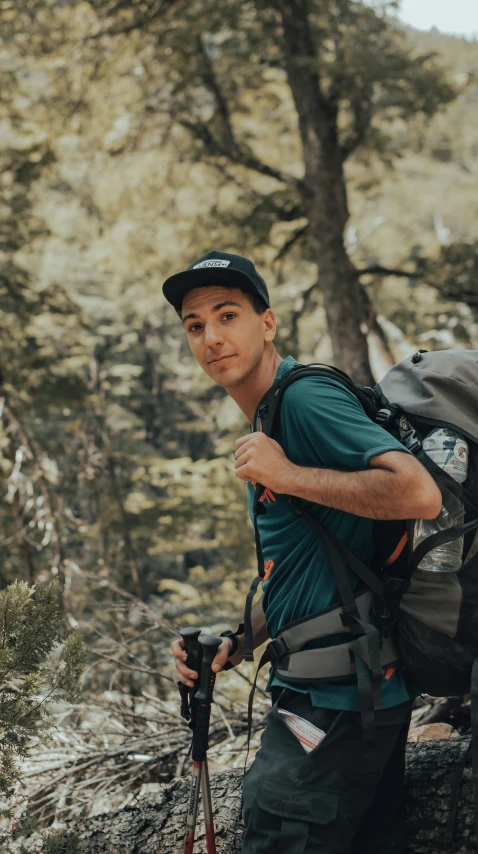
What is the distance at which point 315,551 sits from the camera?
2080 millimetres

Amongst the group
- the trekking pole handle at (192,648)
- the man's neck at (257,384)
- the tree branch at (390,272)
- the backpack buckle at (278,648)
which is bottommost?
the backpack buckle at (278,648)

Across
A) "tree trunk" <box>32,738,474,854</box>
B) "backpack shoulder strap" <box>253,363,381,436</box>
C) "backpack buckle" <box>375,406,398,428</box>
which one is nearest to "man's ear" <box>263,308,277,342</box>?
"backpack shoulder strap" <box>253,363,381,436</box>

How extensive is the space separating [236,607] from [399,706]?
27.1 feet

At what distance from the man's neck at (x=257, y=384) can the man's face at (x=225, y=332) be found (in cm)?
3

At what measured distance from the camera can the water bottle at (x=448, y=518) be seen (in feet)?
6.43

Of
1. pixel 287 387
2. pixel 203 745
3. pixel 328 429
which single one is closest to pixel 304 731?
pixel 203 745

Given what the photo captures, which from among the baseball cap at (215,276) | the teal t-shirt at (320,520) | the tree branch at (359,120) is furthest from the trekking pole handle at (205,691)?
the tree branch at (359,120)

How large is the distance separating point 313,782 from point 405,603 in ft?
1.74

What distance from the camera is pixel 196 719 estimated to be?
2.28 meters

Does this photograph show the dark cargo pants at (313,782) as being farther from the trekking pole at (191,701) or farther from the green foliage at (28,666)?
the green foliage at (28,666)

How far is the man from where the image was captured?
1.87 m

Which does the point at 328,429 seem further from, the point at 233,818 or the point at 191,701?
the point at 233,818

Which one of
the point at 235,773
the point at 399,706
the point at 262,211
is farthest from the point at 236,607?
the point at 399,706

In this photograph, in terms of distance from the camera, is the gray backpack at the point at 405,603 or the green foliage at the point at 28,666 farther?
the green foliage at the point at 28,666
